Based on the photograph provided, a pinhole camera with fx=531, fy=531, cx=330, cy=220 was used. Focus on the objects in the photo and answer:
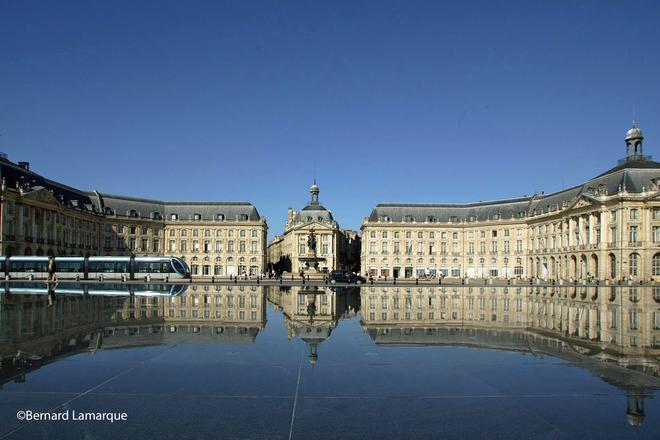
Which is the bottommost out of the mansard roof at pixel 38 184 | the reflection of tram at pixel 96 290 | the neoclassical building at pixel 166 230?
the reflection of tram at pixel 96 290

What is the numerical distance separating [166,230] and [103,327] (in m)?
108

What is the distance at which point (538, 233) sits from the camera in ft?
343

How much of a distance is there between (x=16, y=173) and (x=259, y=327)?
78.0 meters

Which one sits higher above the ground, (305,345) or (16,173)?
(16,173)

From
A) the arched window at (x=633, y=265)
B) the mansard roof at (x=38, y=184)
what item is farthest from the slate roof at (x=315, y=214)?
the arched window at (x=633, y=265)

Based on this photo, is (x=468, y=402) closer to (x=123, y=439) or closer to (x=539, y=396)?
(x=539, y=396)

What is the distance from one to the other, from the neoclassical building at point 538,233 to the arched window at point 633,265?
13cm

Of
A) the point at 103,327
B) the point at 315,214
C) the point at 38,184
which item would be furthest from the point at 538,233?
the point at 103,327

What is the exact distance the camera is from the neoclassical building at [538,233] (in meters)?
77.8

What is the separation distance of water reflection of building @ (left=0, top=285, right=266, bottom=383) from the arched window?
69.6 meters

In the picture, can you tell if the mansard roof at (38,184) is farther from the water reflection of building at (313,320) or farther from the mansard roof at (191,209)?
the water reflection of building at (313,320)

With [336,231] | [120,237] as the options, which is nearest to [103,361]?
[120,237]

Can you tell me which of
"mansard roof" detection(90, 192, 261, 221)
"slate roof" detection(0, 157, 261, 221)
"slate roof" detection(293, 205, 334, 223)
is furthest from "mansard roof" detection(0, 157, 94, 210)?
"slate roof" detection(293, 205, 334, 223)

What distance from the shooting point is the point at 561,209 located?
315ft
